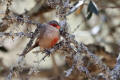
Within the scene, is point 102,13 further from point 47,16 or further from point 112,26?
point 47,16

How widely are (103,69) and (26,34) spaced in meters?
0.57

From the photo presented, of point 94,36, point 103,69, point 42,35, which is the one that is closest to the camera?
point 42,35

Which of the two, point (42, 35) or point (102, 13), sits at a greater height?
point (102, 13)

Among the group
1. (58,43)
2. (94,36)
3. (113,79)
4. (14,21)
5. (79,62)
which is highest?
(94,36)

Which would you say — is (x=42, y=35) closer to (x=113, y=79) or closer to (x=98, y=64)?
(x=98, y=64)

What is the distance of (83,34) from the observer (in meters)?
4.77

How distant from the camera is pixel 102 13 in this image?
4.32 m

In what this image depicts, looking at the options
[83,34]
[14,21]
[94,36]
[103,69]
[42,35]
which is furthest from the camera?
[83,34]

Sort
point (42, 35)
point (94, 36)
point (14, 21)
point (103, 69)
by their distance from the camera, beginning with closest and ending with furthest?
point (14, 21), point (42, 35), point (103, 69), point (94, 36)

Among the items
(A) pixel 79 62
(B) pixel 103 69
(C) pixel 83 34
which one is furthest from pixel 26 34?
(C) pixel 83 34

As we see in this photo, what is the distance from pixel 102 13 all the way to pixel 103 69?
226 centimetres

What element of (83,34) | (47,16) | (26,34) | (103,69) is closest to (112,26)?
(83,34)

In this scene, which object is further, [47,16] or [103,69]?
[47,16]

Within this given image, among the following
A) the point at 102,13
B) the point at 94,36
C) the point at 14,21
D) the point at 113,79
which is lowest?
the point at 113,79
